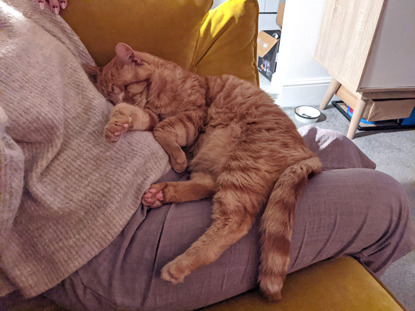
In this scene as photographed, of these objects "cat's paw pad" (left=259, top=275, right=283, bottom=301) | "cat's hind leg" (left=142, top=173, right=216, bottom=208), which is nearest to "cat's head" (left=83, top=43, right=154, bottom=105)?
"cat's hind leg" (left=142, top=173, right=216, bottom=208)

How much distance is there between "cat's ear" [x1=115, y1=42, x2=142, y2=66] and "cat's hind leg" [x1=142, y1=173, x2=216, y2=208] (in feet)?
1.93

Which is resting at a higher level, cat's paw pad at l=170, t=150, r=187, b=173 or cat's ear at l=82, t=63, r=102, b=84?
cat's ear at l=82, t=63, r=102, b=84

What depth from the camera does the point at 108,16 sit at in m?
1.23

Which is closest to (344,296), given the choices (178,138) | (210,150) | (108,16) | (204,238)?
(204,238)

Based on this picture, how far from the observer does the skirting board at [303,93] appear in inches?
112

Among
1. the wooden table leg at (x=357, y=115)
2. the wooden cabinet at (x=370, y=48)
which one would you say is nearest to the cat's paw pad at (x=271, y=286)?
the wooden cabinet at (x=370, y=48)

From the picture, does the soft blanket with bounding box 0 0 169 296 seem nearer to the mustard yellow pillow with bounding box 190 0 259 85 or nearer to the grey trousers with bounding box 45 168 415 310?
the grey trousers with bounding box 45 168 415 310

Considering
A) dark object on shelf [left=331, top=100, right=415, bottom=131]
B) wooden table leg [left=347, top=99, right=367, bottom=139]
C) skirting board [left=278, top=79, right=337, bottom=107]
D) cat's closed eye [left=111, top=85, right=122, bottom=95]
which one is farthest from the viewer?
skirting board [left=278, top=79, right=337, bottom=107]

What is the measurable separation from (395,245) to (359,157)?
0.56 meters

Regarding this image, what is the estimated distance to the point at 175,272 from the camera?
82cm

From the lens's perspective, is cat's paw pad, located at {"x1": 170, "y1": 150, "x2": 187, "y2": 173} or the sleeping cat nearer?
the sleeping cat

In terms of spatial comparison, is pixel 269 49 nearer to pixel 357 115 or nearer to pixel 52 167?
pixel 357 115

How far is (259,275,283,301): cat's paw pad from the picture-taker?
0.84 meters

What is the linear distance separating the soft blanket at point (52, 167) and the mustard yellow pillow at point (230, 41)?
618 mm
